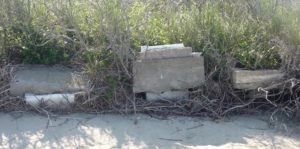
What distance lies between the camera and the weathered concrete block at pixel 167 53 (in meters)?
4.28

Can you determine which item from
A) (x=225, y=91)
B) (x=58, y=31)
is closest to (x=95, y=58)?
(x=58, y=31)

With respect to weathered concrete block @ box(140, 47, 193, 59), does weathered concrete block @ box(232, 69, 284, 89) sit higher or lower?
lower

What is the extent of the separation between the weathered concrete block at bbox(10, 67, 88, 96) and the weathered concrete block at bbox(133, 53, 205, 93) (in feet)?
2.14

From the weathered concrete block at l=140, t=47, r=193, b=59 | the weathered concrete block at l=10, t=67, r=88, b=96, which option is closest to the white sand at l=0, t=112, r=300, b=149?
the weathered concrete block at l=10, t=67, r=88, b=96

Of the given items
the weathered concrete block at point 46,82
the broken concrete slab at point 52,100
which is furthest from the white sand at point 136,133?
the weathered concrete block at point 46,82

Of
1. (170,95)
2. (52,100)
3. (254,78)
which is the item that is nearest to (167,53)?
(170,95)

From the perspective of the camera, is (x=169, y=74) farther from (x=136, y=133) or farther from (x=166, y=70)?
(x=136, y=133)

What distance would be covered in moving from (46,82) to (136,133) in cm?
129

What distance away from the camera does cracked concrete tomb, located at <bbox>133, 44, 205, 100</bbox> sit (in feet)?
14.1

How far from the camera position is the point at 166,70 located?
433 centimetres

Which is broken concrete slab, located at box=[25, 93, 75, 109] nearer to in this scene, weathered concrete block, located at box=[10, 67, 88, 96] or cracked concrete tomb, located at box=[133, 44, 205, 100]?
weathered concrete block, located at box=[10, 67, 88, 96]

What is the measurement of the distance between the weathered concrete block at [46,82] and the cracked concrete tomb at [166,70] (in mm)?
669

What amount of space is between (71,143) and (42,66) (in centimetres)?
152

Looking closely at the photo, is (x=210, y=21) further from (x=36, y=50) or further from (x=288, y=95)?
(x=36, y=50)
